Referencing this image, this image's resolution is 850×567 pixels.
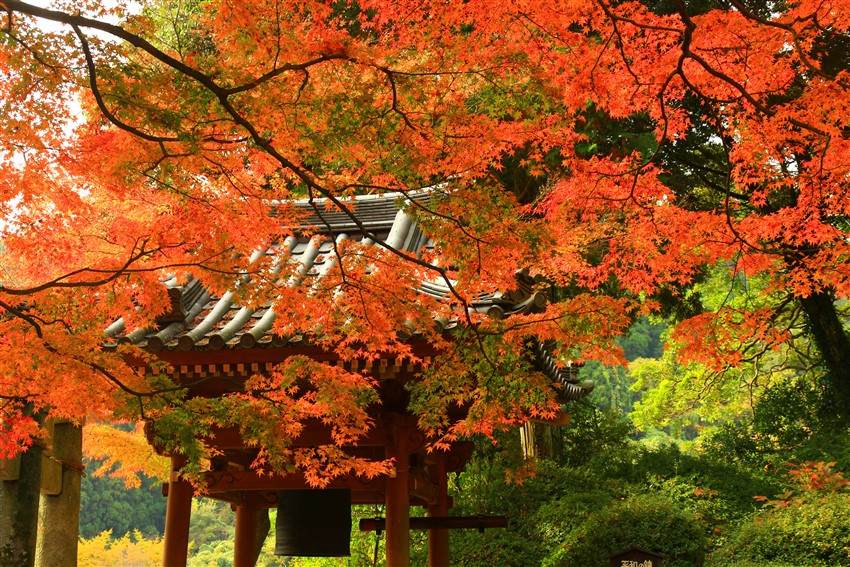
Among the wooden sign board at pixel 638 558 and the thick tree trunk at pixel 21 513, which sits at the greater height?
the thick tree trunk at pixel 21 513

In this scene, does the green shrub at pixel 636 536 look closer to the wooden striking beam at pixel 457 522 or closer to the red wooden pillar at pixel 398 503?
the wooden striking beam at pixel 457 522

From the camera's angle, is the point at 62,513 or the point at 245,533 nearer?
the point at 62,513

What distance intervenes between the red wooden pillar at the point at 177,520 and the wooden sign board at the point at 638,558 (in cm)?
347

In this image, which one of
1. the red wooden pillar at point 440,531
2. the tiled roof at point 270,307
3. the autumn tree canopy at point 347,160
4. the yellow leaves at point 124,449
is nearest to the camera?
the autumn tree canopy at point 347,160

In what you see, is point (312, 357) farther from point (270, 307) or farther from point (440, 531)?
point (440, 531)

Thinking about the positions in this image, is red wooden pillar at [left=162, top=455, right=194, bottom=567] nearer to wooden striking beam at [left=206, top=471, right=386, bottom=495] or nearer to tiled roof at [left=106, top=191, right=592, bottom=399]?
wooden striking beam at [left=206, top=471, right=386, bottom=495]

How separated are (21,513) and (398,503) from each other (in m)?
2.88

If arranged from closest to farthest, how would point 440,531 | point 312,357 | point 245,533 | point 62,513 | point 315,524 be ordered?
point 312,357, point 315,524, point 62,513, point 440,531, point 245,533

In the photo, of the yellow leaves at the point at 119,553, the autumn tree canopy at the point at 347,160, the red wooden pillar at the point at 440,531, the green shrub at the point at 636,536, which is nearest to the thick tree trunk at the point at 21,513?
the autumn tree canopy at the point at 347,160

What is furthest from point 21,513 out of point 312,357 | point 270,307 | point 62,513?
point 312,357

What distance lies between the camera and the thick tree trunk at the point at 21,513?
236 inches

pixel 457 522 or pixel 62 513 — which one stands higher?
pixel 62 513

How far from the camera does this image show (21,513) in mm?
6148

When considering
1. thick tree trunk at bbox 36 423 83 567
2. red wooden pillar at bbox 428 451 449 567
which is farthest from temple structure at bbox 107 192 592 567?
thick tree trunk at bbox 36 423 83 567
